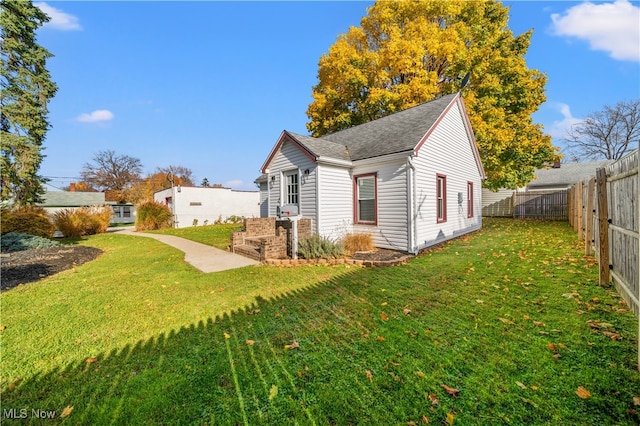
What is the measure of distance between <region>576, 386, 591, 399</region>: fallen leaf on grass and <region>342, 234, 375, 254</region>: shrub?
706 centimetres

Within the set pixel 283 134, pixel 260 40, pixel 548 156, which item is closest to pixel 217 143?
pixel 260 40

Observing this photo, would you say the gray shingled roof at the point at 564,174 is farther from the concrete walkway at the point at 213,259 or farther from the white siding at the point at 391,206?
the concrete walkway at the point at 213,259

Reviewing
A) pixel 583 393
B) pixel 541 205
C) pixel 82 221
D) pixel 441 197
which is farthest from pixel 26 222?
pixel 541 205

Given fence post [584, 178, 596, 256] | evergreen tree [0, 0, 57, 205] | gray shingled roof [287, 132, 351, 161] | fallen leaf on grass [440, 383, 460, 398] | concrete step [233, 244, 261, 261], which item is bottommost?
fallen leaf on grass [440, 383, 460, 398]

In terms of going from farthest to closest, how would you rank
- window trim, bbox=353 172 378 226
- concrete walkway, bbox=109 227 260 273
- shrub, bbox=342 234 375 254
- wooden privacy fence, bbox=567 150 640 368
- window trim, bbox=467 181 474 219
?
window trim, bbox=467 181 474 219 → window trim, bbox=353 172 378 226 → shrub, bbox=342 234 375 254 → concrete walkway, bbox=109 227 260 273 → wooden privacy fence, bbox=567 150 640 368

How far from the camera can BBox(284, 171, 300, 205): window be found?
11031mm

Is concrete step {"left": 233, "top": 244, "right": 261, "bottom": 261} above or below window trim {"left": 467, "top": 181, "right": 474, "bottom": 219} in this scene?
below

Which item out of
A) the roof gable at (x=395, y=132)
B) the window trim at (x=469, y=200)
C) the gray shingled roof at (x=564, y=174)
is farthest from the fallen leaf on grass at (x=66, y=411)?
the gray shingled roof at (x=564, y=174)

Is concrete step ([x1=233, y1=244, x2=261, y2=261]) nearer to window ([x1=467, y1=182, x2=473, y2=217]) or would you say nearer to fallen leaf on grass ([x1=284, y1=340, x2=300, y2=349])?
fallen leaf on grass ([x1=284, y1=340, x2=300, y2=349])

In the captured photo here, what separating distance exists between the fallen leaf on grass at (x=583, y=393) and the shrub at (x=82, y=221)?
23233 millimetres

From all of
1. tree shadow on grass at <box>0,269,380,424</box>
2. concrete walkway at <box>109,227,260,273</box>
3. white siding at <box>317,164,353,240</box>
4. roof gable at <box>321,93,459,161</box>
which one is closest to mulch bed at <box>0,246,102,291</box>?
concrete walkway at <box>109,227,260,273</box>

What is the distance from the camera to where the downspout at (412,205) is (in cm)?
896

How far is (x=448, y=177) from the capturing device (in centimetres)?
1171

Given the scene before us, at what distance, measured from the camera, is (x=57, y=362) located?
3139 mm
